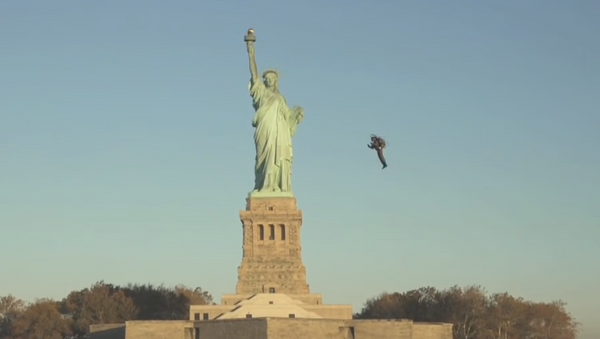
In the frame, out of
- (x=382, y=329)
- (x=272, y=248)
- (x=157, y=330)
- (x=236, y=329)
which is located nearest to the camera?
(x=236, y=329)

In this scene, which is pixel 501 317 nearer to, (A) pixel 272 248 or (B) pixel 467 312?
(B) pixel 467 312

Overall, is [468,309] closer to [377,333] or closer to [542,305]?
[542,305]

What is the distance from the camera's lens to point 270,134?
2376 inches

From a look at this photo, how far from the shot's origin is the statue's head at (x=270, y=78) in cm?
6116

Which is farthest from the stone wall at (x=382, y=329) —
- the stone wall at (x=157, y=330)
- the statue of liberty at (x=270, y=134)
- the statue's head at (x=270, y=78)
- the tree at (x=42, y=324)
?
the tree at (x=42, y=324)

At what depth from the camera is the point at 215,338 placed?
4722 centimetres

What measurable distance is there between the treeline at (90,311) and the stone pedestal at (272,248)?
17.5 metres

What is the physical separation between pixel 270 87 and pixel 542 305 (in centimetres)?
2580

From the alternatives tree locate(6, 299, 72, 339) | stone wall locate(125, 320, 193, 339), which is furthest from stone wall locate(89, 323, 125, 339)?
tree locate(6, 299, 72, 339)

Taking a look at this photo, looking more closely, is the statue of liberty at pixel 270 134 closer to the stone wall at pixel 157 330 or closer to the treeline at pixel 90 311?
the stone wall at pixel 157 330

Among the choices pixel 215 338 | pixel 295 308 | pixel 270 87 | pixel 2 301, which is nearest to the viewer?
pixel 215 338

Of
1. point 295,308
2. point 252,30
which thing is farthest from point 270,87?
point 295,308

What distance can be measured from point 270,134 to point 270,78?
3.58 meters

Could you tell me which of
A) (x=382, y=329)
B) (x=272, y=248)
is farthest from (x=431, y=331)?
(x=272, y=248)
